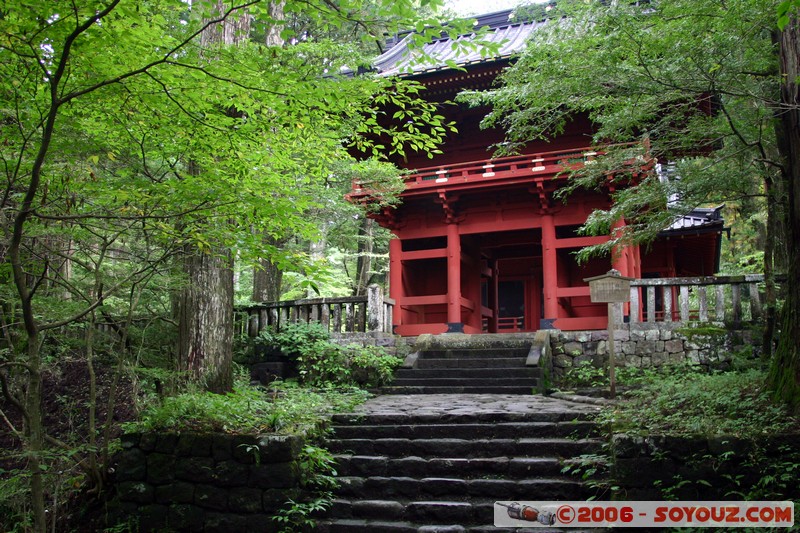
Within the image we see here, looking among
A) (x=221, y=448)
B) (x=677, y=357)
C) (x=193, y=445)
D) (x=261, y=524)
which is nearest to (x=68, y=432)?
(x=193, y=445)

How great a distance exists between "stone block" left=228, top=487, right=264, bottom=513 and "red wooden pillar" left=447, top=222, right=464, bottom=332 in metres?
7.84

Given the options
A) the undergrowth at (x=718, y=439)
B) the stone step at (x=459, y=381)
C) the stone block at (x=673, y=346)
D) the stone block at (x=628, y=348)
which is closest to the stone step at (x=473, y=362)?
the stone step at (x=459, y=381)

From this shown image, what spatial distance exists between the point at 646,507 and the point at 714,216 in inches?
488

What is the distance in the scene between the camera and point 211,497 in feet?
19.1

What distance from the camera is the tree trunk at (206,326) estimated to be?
7891 mm

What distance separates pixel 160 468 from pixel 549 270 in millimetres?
8864

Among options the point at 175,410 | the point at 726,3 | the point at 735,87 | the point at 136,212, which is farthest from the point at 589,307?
the point at 136,212

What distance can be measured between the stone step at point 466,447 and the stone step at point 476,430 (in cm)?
18

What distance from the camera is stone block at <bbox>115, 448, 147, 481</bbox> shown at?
239 inches

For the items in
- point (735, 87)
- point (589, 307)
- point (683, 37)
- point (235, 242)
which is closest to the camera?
point (235, 242)

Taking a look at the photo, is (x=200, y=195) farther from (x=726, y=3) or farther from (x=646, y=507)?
(x=726, y=3)

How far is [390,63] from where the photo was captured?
16.1 meters
